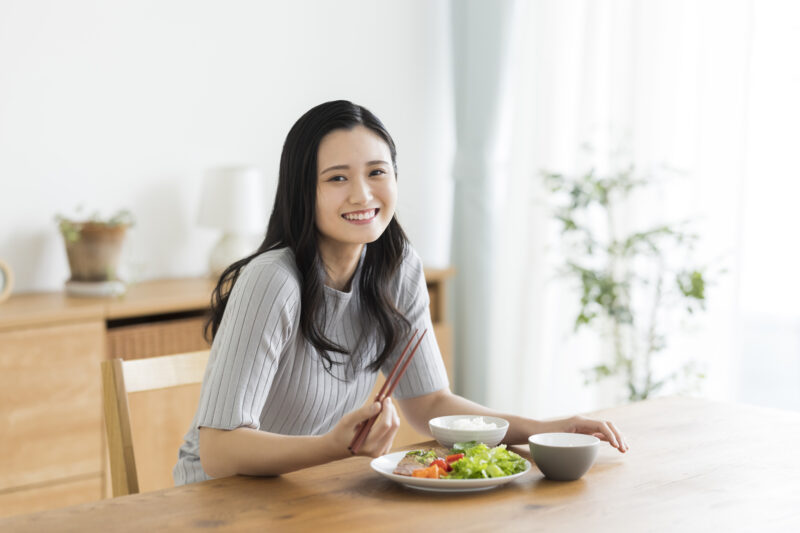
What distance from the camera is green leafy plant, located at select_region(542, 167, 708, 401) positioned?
2930 millimetres

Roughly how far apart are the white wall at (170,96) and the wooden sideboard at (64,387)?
1.54ft

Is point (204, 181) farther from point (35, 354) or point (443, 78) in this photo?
point (443, 78)

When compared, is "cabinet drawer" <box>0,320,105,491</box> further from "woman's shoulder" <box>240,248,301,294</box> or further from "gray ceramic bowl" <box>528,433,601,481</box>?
"gray ceramic bowl" <box>528,433,601,481</box>

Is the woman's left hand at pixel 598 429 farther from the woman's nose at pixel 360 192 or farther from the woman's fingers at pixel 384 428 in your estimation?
the woman's nose at pixel 360 192

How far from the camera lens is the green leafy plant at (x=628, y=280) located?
9.61 ft

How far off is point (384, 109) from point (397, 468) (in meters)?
2.55

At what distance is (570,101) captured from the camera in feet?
11.2

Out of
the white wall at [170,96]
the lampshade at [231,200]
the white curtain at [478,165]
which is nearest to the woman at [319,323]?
the lampshade at [231,200]

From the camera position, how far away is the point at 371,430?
1.35 meters

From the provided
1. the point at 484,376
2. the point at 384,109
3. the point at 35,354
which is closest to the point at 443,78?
the point at 384,109

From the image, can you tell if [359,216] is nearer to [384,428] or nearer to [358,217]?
[358,217]

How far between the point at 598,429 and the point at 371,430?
42 cm

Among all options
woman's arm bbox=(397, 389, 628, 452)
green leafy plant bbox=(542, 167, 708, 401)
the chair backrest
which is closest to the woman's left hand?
woman's arm bbox=(397, 389, 628, 452)

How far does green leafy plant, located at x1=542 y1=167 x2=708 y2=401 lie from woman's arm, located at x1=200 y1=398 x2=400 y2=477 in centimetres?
160
